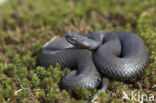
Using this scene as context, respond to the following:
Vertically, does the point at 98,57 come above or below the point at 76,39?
below

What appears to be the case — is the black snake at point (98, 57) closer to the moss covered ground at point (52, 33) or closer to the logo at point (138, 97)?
the moss covered ground at point (52, 33)

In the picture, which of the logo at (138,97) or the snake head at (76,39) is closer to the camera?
the logo at (138,97)

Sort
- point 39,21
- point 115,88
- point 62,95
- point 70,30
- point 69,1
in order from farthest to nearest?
point 69,1, point 39,21, point 70,30, point 115,88, point 62,95

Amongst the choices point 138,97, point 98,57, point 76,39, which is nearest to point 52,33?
point 76,39

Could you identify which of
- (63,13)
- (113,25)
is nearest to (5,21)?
(63,13)

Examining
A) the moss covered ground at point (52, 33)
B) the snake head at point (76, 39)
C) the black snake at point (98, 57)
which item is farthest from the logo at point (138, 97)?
the snake head at point (76, 39)

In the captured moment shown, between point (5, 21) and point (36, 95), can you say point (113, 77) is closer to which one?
point (36, 95)

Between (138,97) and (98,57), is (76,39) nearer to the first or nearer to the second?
(98,57)
